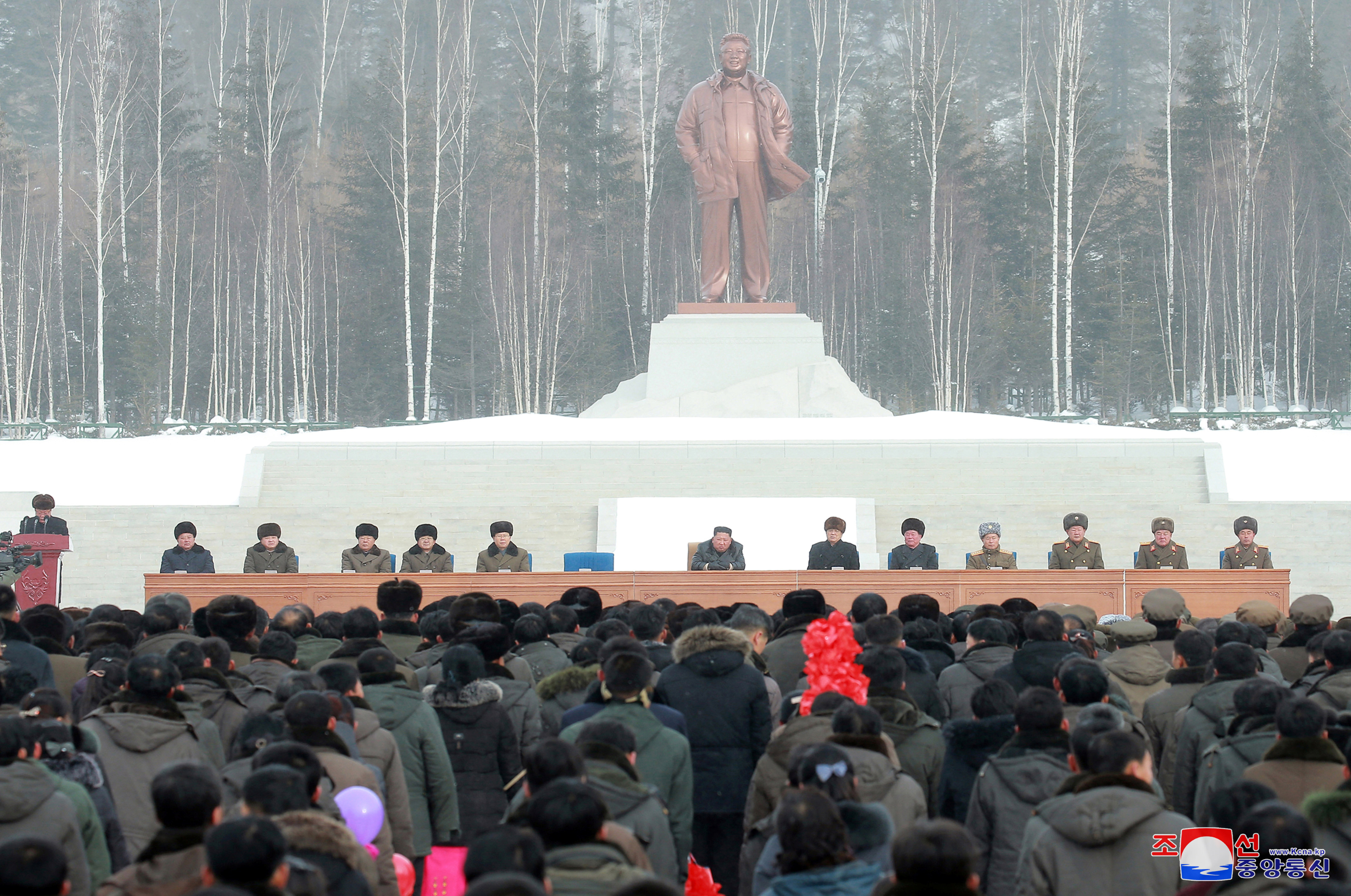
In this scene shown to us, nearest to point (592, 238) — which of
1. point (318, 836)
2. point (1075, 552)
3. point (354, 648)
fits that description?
point (1075, 552)

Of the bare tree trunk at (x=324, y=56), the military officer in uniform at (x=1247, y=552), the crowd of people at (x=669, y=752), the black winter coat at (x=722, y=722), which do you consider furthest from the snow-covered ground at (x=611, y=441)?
the bare tree trunk at (x=324, y=56)

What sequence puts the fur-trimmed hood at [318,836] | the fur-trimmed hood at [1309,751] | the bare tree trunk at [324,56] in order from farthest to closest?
the bare tree trunk at [324,56] < the fur-trimmed hood at [1309,751] < the fur-trimmed hood at [318,836]

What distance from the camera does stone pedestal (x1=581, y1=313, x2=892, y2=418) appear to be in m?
18.2

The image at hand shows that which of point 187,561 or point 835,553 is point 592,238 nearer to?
point 187,561

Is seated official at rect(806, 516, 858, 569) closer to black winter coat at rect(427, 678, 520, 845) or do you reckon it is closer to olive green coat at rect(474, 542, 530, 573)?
olive green coat at rect(474, 542, 530, 573)

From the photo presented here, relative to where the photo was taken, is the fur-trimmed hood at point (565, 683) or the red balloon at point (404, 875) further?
the fur-trimmed hood at point (565, 683)

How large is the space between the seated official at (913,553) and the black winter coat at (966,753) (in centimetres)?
660

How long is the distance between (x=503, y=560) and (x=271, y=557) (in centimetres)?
188

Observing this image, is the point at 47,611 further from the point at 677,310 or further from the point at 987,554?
the point at 677,310

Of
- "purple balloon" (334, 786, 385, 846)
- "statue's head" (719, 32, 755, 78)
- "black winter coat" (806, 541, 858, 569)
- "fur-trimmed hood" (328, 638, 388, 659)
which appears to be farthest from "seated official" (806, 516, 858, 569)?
"statue's head" (719, 32, 755, 78)

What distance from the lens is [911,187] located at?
36.2m

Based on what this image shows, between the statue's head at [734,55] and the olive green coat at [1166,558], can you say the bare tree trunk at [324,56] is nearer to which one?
the statue's head at [734,55]

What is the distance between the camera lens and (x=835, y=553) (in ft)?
36.2

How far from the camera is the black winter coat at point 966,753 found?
4246 millimetres
